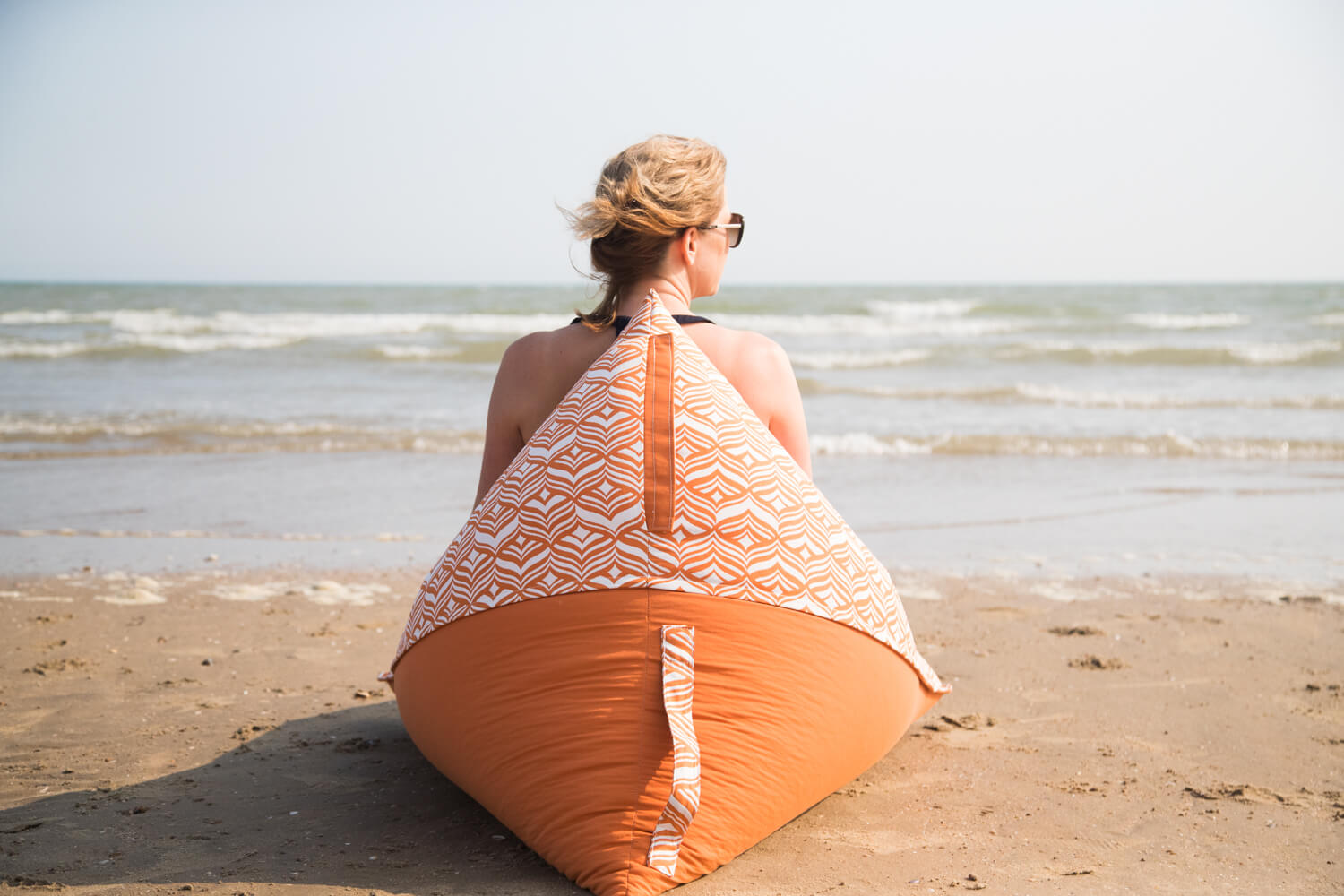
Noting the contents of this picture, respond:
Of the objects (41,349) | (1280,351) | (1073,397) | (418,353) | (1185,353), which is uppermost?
(1280,351)

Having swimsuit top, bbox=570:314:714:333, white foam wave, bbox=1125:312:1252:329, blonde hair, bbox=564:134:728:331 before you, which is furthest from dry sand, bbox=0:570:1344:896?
white foam wave, bbox=1125:312:1252:329

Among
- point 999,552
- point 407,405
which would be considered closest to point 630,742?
point 999,552

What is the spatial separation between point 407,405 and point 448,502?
5.62m

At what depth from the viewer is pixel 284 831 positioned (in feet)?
9.12

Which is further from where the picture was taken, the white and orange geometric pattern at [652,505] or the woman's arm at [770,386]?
the woman's arm at [770,386]

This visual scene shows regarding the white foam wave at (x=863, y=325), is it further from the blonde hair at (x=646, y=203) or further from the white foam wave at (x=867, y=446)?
the blonde hair at (x=646, y=203)

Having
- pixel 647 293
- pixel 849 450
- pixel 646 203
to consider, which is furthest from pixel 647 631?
pixel 849 450

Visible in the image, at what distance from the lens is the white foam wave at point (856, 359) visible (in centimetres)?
1822

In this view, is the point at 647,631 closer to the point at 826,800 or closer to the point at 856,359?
the point at 826,800

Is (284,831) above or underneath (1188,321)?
underneath

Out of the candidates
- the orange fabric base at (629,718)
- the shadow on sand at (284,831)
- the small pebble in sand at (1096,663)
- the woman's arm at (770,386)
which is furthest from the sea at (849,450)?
the shadow on sand at (284,831)

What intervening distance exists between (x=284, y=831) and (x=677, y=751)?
1259mm

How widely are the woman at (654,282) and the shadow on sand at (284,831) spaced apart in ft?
3.49

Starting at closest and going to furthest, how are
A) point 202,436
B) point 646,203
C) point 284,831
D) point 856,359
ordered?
point 646,203 < point 284,831 < point 202,436 < point 856,359
